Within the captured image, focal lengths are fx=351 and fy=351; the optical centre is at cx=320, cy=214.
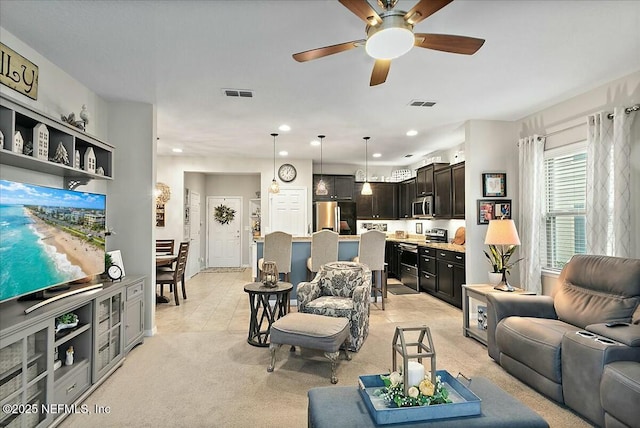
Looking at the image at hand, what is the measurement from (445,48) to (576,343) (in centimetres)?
212

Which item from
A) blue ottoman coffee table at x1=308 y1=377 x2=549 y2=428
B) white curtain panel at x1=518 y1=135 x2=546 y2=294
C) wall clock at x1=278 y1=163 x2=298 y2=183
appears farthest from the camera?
wall clock at x1=278 y1=163 x2=298 y2=183

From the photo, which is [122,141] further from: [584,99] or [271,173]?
[584,99]

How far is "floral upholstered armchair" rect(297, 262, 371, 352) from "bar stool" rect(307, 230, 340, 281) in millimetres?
1034

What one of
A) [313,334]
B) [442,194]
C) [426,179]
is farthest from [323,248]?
[426,179]

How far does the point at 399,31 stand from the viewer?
1908 mm

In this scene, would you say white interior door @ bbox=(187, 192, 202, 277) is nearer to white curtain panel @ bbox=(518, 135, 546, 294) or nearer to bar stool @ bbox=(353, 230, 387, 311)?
bar stool @ bbox=(353, 230, 387, 311)

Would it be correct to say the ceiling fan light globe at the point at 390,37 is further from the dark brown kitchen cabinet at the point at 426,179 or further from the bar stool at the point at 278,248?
the dark brown kitchen cabinet at the point at 426,179

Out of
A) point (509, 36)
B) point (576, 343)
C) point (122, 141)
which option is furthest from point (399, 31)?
point (122, 141)

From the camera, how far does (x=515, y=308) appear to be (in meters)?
3.19

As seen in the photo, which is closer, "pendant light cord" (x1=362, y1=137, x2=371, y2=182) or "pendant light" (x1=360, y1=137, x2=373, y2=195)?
"pendant light cord" (x1=362, y1=137, x2=371, y2=182)

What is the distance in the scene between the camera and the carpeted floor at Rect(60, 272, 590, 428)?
2.37 metres

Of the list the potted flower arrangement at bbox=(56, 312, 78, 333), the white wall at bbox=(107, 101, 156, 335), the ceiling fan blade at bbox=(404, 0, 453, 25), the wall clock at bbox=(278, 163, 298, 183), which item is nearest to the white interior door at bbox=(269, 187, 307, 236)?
the wall clock at bbox=(278, 163, 298, 183)

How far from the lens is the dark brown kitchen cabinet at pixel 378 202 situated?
8.40m

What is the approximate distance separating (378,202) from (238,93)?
17.2ft
